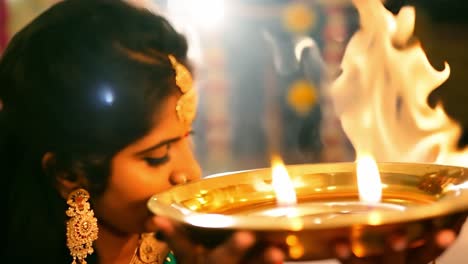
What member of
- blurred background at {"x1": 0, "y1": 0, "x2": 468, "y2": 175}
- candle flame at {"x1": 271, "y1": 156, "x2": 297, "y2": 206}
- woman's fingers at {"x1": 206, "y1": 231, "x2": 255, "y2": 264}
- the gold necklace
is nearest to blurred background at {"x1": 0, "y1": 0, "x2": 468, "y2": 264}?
blurred background at {"x1": 0, "y1": 0, "x2": 468, "y2": 175}

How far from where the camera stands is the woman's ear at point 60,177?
86 cm

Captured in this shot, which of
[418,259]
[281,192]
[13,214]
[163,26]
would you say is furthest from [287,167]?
[13,214]

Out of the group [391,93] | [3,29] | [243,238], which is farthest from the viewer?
[391,93]

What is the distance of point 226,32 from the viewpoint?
1357mm

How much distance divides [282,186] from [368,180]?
78 millimetres

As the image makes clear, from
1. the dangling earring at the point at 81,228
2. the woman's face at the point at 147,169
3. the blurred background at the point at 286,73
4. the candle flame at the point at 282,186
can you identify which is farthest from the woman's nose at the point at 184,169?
the blurred background at the point at 286,73

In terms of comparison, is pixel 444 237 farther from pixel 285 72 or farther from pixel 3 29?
pixel 285 72

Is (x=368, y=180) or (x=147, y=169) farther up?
(x=368, y=180)

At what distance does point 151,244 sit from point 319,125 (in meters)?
0.61

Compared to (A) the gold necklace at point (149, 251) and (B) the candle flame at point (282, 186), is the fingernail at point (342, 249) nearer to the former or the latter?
(B) the candle flame at point (282, 186)

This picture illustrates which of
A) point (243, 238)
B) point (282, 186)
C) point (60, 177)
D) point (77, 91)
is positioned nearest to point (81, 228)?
point (60, 177)

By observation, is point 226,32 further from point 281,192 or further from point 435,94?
point 281,192

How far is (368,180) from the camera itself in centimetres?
54

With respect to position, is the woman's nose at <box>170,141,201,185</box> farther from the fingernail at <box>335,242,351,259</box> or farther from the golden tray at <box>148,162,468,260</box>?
the fingernail at <box>335,242,351,259</box>
